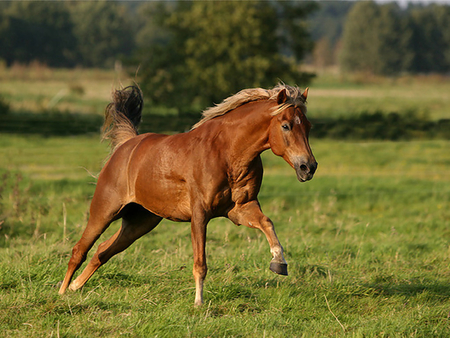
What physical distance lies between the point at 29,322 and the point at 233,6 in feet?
79.3

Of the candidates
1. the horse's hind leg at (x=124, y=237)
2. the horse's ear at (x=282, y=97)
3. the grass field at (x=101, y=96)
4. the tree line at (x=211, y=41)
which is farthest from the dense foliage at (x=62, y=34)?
the horse's ear at (x=282, y=97)

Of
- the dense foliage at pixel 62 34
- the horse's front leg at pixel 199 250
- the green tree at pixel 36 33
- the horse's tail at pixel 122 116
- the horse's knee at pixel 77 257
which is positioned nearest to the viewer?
the horse's front leg at pixel 199 250

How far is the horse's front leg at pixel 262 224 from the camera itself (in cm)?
475

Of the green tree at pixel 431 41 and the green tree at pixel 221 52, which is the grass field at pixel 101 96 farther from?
the green tree at pixel 431 41

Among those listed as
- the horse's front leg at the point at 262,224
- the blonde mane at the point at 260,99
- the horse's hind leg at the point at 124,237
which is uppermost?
the blonde mane at the point at 260,99

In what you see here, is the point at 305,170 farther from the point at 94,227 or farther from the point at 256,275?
the point at 94,227

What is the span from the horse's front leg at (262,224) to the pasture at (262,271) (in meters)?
0.46

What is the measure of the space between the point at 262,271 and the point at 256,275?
0.14m

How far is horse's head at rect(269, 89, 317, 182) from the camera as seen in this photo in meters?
4.66

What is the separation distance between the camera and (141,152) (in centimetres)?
556

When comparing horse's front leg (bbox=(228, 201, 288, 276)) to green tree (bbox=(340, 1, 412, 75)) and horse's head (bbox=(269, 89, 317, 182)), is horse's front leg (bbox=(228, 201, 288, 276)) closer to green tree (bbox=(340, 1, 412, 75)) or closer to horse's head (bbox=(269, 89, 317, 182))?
horse's head (bbox=(269, 89, 317, 182))

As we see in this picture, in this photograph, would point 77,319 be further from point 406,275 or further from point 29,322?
point 406,275

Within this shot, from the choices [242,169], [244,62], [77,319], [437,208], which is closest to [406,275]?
[242,169]

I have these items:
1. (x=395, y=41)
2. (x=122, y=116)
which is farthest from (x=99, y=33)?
(x=122, y=116)
